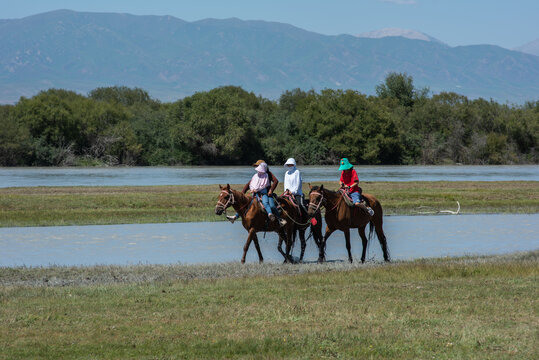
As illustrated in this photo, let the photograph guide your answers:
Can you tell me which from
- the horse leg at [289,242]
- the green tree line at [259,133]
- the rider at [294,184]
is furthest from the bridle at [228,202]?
the green tree line at [259,133]

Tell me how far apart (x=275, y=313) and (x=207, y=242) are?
13198 millimetres

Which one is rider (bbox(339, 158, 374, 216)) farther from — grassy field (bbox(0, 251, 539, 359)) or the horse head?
the horse head

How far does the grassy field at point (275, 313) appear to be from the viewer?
10.3m

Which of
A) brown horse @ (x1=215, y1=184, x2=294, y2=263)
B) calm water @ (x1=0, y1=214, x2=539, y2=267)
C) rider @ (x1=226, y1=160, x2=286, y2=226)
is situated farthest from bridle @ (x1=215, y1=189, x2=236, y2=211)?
calm water @ (x1=0, y1=214, x2=539, y2=267)

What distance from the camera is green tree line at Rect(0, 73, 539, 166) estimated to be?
99000 millimetres

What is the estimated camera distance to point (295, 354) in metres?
10.1

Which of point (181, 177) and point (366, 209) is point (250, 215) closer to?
point (366, 209)

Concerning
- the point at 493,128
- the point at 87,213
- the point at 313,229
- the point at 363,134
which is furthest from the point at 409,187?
the point at 493,128

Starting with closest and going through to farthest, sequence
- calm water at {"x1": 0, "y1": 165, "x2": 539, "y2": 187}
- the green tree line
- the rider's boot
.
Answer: the rider's boot → calm water at {"x1": 0, "y1": 165, "x2": 539, "y2": 187} → the green tree line

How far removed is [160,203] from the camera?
3975 cm

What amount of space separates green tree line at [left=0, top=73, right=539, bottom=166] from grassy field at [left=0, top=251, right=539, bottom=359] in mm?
81638

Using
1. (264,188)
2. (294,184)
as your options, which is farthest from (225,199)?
(294,184)

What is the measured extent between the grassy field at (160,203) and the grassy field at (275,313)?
627 inches

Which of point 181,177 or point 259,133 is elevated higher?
point 259,133
